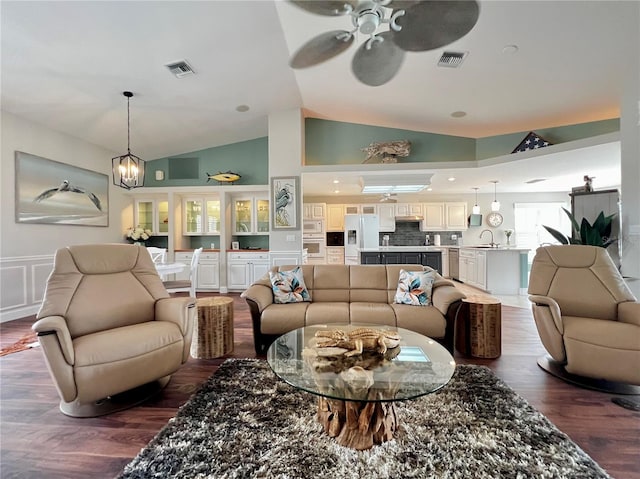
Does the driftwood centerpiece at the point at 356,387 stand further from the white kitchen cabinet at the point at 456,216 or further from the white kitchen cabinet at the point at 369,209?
the white kitchen cabinet at the point at 456,216

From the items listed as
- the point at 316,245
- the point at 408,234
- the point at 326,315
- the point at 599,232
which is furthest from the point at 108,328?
the point at 408,234

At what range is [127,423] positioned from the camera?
1709 mm

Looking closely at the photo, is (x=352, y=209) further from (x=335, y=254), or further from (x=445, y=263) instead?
(x=445, y=263)

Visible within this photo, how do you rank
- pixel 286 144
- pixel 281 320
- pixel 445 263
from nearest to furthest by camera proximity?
pixel 281 320
pixel 286 144
pixel 445 263

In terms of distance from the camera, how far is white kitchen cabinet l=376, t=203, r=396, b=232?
300 inches

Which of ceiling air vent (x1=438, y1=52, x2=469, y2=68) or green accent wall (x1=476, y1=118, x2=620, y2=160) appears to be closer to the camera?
ceiling air vent (x1=438, y1=52, x2=469, y2=68)

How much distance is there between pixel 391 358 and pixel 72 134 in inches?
238

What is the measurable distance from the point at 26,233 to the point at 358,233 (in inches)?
246

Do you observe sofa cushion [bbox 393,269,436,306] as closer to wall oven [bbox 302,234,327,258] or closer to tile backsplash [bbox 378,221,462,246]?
wall oven [bbox 302,234,327,258]

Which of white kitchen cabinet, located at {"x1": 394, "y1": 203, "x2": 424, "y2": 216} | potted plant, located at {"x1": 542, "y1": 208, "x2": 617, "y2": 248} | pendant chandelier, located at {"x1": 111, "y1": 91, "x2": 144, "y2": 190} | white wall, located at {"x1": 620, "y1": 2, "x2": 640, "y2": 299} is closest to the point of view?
white wall, located at {"x1": 620, "y1": 2, "x2": 640, "y2": 299}

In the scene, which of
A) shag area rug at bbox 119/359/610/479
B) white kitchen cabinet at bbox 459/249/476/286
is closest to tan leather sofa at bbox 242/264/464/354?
shag area rug at bbox 119/359/610/479

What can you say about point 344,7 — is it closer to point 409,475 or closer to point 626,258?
point 409,475

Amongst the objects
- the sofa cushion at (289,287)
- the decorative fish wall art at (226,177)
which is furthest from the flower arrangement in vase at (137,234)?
the sofa cushion at (289,287)

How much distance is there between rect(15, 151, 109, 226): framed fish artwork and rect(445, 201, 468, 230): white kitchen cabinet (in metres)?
7.88
